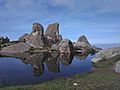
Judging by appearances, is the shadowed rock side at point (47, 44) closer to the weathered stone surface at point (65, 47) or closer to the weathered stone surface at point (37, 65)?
the weathered stone surface at point (65, 47)

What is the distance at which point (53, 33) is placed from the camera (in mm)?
184750

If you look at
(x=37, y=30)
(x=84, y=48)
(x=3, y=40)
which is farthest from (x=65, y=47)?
(x=3, y=40)

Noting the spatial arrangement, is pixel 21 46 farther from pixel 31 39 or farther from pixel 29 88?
pixel 29 88

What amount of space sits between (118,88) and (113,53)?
42506 millimetres

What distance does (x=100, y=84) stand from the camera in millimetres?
35875

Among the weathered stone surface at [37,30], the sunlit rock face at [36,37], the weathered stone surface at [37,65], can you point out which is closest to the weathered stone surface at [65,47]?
the sunlit rock face at [36,37]

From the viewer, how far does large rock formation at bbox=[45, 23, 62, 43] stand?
18279 cm

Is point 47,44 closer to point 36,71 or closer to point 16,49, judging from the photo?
point 16,49

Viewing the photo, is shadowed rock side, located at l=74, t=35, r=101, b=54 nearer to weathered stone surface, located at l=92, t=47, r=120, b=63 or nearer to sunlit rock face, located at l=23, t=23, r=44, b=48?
sunlit rock face, located at l=23, t=23, r=44, b=48

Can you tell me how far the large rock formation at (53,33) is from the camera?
182788mm

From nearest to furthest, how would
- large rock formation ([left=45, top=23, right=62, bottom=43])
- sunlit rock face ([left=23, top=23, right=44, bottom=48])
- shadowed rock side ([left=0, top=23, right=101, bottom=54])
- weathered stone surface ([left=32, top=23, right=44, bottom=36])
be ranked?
1. shadowed rock side ([left=0, top=23, right=101, bottom=54])
2. sunlit rock face ([left=23, top=23, right=44, bottom=48])
3. weathered stone surface ([left=32, top=23, right=44, bottom=36])
4. large rock formation ([left=45, top=23, right=62, bottom=43])

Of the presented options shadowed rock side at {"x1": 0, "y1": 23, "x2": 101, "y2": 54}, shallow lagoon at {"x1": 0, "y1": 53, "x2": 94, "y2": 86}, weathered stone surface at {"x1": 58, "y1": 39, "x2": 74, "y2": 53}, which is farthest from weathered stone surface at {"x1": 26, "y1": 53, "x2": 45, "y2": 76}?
weathered stone surface at {"x1": 58, "y1": 39, "x2": 74, "y2": 53}

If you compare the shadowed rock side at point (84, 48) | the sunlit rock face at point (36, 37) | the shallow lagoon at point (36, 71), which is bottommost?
the shallow lagoon at point (36, 71)

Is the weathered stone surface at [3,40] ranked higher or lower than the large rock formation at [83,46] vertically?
higher
